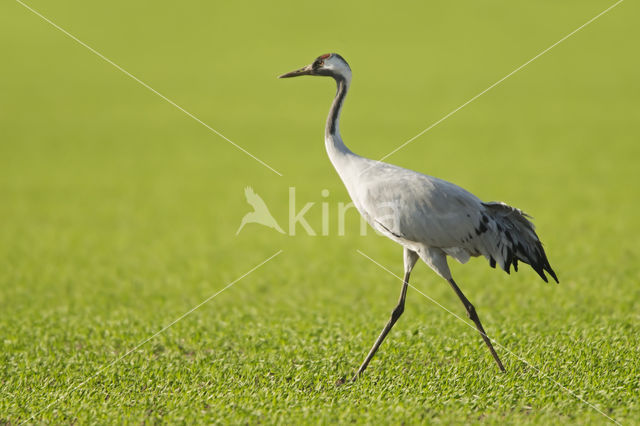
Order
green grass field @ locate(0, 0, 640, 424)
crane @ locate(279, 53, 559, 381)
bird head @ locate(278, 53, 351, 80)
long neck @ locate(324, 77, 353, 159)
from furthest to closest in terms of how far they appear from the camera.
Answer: bird head @ locate(278, 53, 351, 80) < long neck @ locate(324, 77, 353, 159) < green grass field @ locate(0, 0, 640, 424) < crane @ locate(279, 53, 559, 381)

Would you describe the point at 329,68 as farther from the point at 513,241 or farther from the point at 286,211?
the point at 286,211

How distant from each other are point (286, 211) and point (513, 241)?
→ 1258cm

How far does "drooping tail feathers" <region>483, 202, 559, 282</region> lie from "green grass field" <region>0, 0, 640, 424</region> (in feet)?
3.38

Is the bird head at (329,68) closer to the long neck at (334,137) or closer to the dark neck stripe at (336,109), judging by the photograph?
the dark neck stripe at (336,109)

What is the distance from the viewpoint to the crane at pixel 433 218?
615cm

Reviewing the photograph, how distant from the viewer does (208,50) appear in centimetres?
3962

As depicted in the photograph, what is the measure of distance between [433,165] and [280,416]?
59.5 feet

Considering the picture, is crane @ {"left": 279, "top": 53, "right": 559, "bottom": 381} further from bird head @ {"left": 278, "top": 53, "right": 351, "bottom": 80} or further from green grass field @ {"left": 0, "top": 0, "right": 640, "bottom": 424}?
green grass field @ {"left": 0, "top": 0, "right": 640, "bottom": 424}

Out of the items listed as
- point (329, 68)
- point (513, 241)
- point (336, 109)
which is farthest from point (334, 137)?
point (513, 241)

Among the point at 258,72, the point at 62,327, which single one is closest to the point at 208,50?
the point at 258,72

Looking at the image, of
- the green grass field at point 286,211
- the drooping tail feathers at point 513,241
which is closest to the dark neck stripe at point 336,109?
the drooping tail feathers at point 513,241

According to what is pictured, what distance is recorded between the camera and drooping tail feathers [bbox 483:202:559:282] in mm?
6355

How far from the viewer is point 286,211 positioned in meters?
18.7

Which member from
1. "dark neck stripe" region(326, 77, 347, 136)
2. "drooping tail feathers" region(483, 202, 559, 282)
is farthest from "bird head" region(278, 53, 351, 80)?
"drooping tail feathers" region(483, 202, 559, 282)
